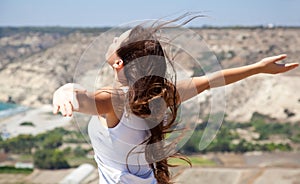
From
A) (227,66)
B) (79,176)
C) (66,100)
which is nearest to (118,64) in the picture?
(66,100)

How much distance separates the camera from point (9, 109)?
41.6 m

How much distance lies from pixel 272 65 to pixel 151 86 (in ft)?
1.40

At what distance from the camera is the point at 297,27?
47.4 m

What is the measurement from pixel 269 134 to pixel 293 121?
66.4 inches

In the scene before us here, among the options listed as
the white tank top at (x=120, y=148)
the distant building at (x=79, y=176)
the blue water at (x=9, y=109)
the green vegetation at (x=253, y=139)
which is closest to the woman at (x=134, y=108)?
the white tank top at (x=120, y=148)

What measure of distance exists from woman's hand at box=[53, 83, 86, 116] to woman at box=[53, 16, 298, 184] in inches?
1.4

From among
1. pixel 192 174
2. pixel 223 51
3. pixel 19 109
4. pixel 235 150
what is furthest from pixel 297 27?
pixel 192 174

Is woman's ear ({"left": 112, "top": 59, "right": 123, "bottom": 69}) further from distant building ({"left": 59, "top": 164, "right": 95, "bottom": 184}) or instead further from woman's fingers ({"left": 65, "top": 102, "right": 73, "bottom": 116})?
distant building ({"left": 59, "top": 164, "right": 95, "bottom": 184})

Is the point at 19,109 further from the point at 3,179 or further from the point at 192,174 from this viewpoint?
the point at 192,174

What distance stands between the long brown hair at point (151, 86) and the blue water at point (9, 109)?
38.1 m

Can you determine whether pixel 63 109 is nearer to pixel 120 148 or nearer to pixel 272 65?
pixel 120 148

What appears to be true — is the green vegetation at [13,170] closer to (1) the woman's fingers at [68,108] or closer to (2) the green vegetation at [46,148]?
(2) the green vegetation at [46,148]

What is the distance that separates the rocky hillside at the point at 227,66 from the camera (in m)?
36.2

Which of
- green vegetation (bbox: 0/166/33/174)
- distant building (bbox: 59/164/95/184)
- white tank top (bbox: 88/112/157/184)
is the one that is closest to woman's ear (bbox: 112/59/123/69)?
white tank top (bbox: 88/112/157/184)
